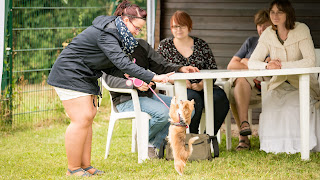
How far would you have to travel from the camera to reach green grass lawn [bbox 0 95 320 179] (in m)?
3.97

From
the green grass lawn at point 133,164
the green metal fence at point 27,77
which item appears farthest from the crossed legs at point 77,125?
the green metal fence at point 27,77

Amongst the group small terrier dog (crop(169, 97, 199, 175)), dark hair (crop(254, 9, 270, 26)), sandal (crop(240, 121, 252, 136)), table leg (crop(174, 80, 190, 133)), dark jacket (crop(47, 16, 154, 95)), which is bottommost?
sandal (crop(240, 121, 252, 136))

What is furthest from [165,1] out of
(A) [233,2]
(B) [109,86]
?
(B) [109,86]

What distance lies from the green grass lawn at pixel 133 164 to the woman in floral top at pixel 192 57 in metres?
0.42

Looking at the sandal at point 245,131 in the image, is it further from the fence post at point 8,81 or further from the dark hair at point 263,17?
the fence post at point 8,81

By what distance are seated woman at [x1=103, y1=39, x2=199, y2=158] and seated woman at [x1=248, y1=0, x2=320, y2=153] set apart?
83 cm

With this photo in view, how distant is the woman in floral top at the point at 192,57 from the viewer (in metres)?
5.12

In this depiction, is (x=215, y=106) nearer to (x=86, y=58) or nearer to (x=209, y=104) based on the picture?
(x=209, y=104)

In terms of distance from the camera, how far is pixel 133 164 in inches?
178

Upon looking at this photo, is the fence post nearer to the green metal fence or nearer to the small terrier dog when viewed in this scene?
the green metal fence

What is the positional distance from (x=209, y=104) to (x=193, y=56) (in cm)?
60

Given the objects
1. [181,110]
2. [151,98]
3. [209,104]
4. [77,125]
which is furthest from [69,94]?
[209,104]

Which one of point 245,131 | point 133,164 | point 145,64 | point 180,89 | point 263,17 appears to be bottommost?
point 133,164

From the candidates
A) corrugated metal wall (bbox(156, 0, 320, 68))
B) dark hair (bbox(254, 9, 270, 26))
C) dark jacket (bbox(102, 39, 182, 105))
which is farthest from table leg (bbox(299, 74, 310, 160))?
corrugated metal wall (bbox(156, 0, 320, 68))
